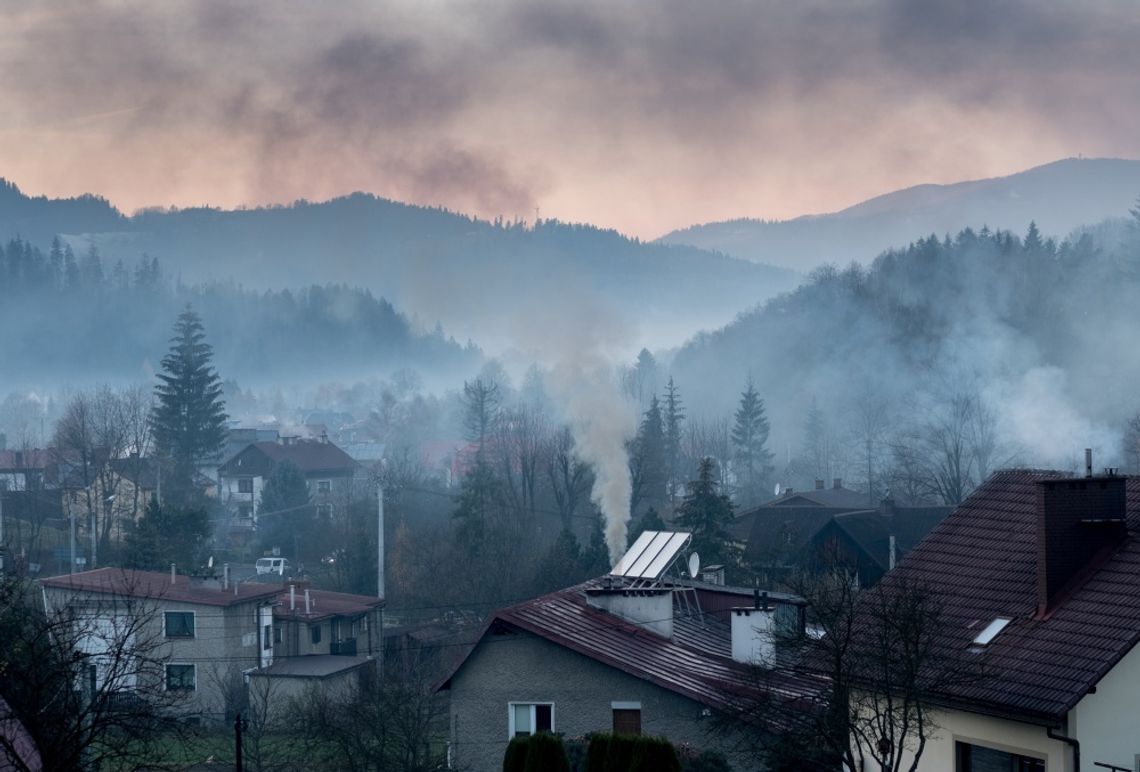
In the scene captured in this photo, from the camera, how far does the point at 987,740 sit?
1590 cm

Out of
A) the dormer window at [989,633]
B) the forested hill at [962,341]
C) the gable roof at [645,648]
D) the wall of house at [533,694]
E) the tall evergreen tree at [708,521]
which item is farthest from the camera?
the forested hill at [962,341]

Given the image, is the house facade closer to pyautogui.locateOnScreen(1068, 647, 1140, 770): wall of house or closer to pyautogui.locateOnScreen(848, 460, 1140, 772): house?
pyautogui.locateOnScreen(848, 460, 1140, 772): house

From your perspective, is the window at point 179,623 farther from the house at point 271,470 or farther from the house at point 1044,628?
the house at point 271,470

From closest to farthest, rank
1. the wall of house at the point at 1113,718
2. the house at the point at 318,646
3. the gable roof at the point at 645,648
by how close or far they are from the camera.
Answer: the wall of house at the point at 1113,718 < the gable roof at the point at 645,648 < the house at the point at 318,646

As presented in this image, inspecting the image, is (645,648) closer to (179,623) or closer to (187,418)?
(179,623)

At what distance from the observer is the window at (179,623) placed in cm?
A: 4172

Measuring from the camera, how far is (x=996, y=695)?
1553cm

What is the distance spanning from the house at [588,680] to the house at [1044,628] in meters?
5.15

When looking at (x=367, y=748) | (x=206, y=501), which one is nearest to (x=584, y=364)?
(x=206, y=501)

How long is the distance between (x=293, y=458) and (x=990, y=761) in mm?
86748

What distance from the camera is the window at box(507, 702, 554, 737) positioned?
24547 millimetres

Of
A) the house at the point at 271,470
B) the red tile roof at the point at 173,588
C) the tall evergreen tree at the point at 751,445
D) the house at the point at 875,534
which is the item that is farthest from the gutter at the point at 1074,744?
the tall evergreen tree at the point at 751,445

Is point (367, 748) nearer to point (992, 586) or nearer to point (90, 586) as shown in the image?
point (992, 586)

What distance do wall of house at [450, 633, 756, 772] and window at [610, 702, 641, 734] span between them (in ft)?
0.27
